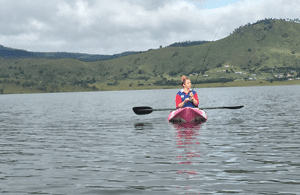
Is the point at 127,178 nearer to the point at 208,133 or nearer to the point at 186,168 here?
the point at 186,168

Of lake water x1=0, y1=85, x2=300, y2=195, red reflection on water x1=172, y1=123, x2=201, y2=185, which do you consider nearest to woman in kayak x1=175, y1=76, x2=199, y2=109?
red reflection on water x1=172, y1=123, x2=201, y2=185

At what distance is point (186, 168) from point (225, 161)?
213 cm

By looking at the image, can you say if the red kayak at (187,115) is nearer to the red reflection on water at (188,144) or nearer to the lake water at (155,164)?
the red reflection on water at (188,144)

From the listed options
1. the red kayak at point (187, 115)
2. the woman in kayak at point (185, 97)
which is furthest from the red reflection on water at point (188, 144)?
the woman in kayak at point (185, 97)

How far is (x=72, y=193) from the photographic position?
1108cm

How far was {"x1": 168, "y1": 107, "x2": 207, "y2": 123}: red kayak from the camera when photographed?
30641mm

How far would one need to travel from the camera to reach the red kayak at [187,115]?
101 ft

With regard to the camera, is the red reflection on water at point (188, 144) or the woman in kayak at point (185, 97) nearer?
the red reflection on water at point (188, 144)

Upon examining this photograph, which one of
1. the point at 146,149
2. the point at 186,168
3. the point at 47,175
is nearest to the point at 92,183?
the point at 47,175

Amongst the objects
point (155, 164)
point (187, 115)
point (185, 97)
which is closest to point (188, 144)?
point (155, 164)

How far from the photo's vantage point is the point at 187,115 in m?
31.1

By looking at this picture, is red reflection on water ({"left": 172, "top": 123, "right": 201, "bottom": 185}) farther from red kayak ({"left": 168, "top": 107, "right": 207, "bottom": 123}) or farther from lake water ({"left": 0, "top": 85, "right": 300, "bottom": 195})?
red kayak ({"left": 168, "top": 107, "right": 207, "bottom": 123})

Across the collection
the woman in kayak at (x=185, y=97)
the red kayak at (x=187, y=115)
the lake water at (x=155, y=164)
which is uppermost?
the woman in kayak at (x=185, y=97)

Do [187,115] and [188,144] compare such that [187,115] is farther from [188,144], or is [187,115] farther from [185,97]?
[188,144]
